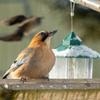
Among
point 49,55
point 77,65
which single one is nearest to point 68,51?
point 77,65

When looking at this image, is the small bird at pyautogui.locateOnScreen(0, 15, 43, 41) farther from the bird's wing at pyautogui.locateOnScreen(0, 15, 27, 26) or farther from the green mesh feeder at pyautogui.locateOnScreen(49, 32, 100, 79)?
the green mesh feeder at pyautogui.locateOnScreen(49, 32, 100, 79)

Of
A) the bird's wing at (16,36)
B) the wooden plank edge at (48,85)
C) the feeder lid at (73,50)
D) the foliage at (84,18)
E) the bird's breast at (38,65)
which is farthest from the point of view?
the bird's wing at (16,36)

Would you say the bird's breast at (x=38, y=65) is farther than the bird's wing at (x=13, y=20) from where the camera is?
No

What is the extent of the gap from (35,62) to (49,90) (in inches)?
8.0

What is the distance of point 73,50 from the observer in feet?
4.33

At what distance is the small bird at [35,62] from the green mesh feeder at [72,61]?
0.36 m

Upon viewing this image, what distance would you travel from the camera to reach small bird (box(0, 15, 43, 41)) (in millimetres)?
2893

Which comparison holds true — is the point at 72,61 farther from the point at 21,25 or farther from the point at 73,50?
the point at 21,25

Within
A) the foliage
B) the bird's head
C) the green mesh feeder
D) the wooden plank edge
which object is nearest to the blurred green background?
the foliage

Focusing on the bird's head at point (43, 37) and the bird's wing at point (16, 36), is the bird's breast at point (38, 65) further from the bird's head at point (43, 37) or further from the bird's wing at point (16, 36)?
the bird's wing at point (16, 36)

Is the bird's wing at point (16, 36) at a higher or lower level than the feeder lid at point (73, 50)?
higher

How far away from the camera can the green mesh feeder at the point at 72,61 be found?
133 cm

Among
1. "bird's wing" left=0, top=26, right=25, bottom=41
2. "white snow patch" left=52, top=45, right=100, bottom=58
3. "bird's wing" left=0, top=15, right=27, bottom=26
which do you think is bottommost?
"white snow patch" left=52, top=45, right=100, bottom=58

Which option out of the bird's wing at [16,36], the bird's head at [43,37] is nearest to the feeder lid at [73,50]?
the bird's head at [43,37]
